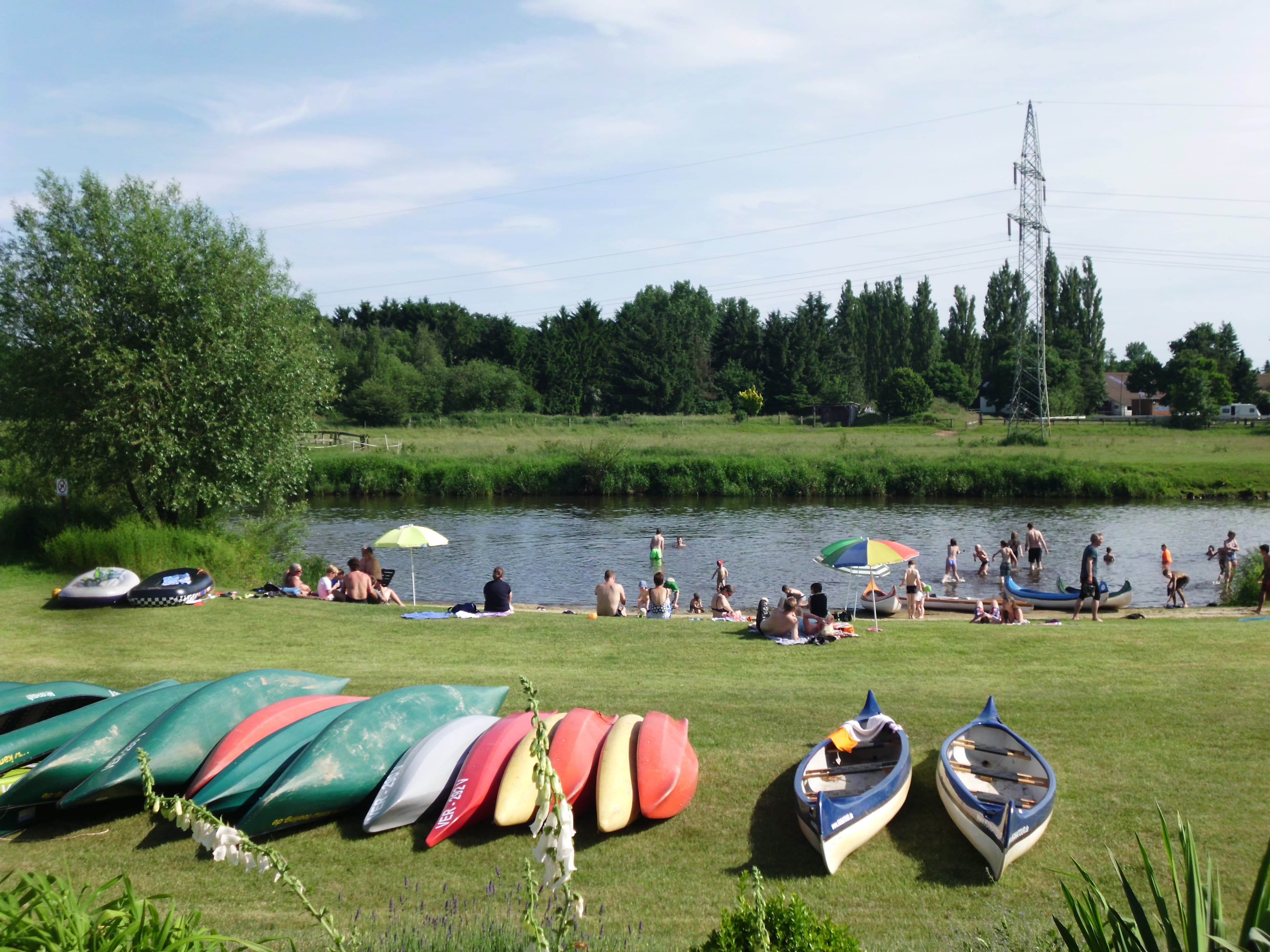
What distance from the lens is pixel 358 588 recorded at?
18.7 m

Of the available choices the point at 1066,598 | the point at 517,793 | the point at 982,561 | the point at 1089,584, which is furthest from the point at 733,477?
the point at 517,793

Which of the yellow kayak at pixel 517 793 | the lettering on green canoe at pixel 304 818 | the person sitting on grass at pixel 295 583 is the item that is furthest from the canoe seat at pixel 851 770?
the person sitting on grass at pixel 295 583

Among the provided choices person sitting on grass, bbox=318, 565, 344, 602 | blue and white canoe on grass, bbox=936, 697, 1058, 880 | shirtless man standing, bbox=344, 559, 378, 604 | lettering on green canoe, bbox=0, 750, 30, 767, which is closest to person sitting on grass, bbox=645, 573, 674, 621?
shirtless man standing, bbox=344, 559, 378, 604

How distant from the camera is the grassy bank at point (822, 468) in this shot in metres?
42.4

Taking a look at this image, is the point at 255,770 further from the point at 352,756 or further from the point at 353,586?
the point at 353,586

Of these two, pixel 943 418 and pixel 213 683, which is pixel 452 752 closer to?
pixel 213 683

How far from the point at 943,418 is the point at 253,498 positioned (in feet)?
190

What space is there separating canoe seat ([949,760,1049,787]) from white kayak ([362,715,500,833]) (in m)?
4.41

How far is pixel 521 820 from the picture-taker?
25.1ft

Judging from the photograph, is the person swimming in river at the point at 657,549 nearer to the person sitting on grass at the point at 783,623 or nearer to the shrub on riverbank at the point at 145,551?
the shrub on riverbank at the point at 145,551

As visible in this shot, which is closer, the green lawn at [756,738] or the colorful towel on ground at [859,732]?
the green lawn at [756,738]

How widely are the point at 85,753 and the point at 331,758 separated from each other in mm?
2314

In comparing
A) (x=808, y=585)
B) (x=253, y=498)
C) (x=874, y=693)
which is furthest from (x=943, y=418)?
(x=874, y=693)

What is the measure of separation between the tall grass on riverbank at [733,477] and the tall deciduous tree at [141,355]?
74.9 feet
